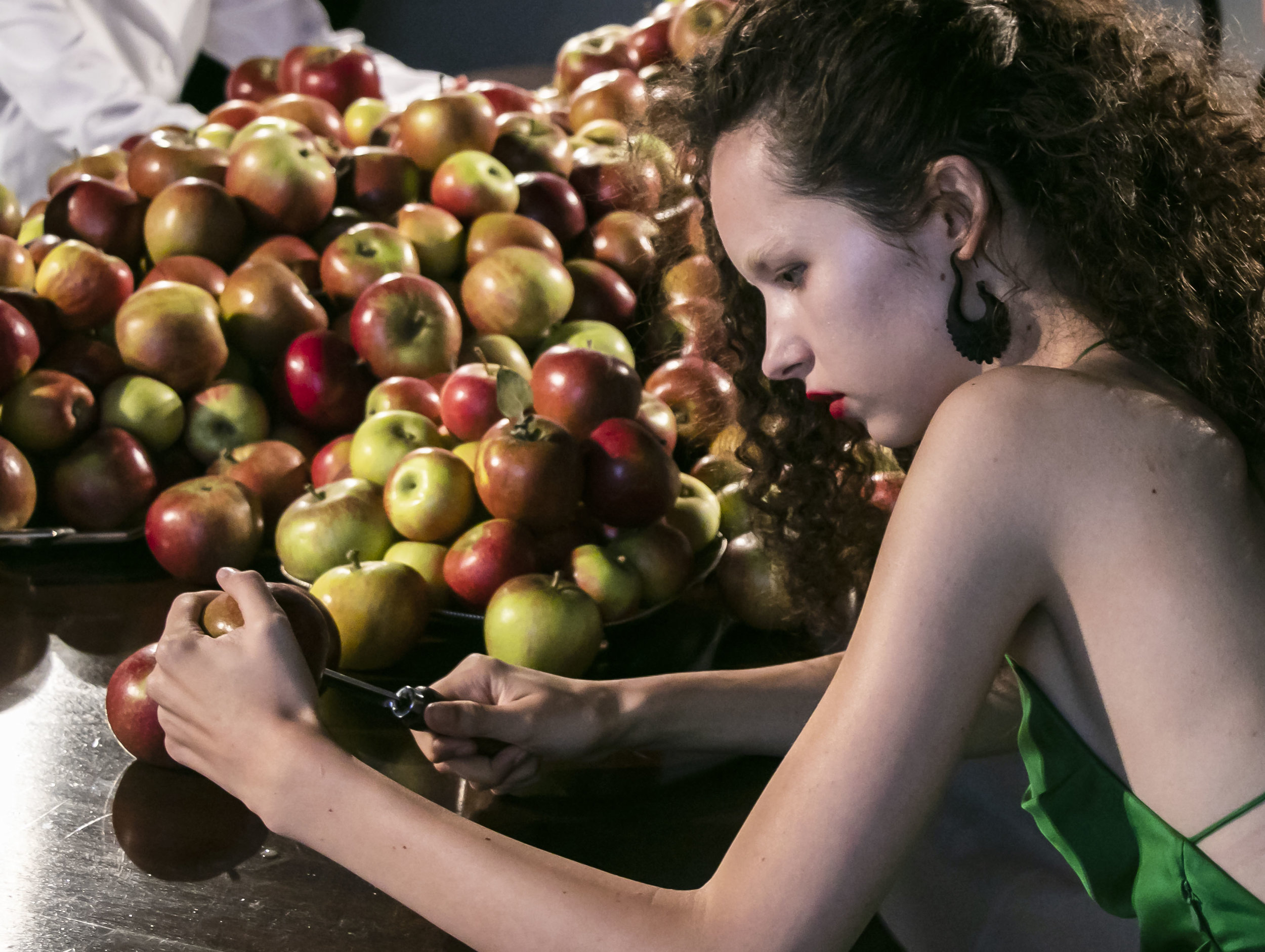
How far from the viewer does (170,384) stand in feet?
5.13

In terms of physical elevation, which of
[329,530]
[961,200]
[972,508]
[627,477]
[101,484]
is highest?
[961,200]

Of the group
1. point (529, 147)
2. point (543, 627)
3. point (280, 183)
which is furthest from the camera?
point (529, 147)

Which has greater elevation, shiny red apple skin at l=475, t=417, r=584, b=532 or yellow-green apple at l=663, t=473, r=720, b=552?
shiny red apple skin at l=475, t=417, r=584, b=532

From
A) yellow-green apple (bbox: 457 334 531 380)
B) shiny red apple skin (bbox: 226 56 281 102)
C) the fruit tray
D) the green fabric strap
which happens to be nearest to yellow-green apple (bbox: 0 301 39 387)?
the fruit tray

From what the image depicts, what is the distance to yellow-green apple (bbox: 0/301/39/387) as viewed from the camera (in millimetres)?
1468

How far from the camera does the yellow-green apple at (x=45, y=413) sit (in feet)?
4.78

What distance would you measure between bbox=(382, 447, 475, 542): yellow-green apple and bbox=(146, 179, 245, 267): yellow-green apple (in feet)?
2.04

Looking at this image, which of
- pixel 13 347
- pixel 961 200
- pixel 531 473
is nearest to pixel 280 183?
pixel 13 347

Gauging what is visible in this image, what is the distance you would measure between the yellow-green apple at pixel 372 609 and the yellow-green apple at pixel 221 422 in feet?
1.47

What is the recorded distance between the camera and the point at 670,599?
4.29 feet

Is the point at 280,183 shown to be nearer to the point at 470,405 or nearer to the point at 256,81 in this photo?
the point at 470,405

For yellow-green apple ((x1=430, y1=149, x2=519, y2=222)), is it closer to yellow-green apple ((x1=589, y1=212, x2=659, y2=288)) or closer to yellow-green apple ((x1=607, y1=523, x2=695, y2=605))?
yellow-green apple ((x1=589, y1=212, x2=659, y2=288))

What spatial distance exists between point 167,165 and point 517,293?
63 cm

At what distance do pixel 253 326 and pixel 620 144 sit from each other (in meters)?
0.78
